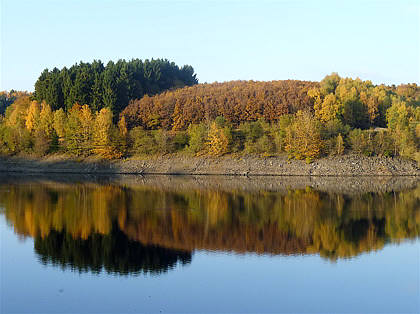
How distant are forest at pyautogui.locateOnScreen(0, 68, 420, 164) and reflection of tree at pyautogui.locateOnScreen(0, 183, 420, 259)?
2443 centimetres

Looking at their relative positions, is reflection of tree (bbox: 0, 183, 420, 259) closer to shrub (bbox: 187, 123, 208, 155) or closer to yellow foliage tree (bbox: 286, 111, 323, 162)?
yellow foliage tree (bbox: 286, 111, 323, 162)

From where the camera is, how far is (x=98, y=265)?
65.3 ft

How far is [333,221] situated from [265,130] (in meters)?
43.4

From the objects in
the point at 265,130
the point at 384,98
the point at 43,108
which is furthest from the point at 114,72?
the point at 384,98

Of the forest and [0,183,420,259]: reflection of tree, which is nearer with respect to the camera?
[0,183,420,259]: reflection of tree

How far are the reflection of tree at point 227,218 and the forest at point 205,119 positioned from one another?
2443 centimetres

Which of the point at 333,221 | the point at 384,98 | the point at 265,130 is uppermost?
the point at 384,98

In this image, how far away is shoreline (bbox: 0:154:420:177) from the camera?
64.4 m

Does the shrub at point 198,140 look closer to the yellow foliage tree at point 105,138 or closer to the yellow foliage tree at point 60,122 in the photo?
the yellow foliage tree at point 105,138

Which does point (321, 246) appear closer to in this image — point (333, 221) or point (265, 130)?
point (333, 221)

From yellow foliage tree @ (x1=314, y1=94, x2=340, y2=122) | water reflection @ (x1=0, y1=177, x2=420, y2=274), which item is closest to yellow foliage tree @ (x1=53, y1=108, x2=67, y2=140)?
water reflection @ (x1=0, y1=177, x2=420, y2=274)

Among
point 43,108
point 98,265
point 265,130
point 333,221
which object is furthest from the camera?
point 43,108

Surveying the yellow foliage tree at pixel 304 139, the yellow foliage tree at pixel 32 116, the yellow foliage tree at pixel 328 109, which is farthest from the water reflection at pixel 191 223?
the yellow foliage tree at pixel 32 116

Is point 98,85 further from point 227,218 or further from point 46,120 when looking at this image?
point 227,218
